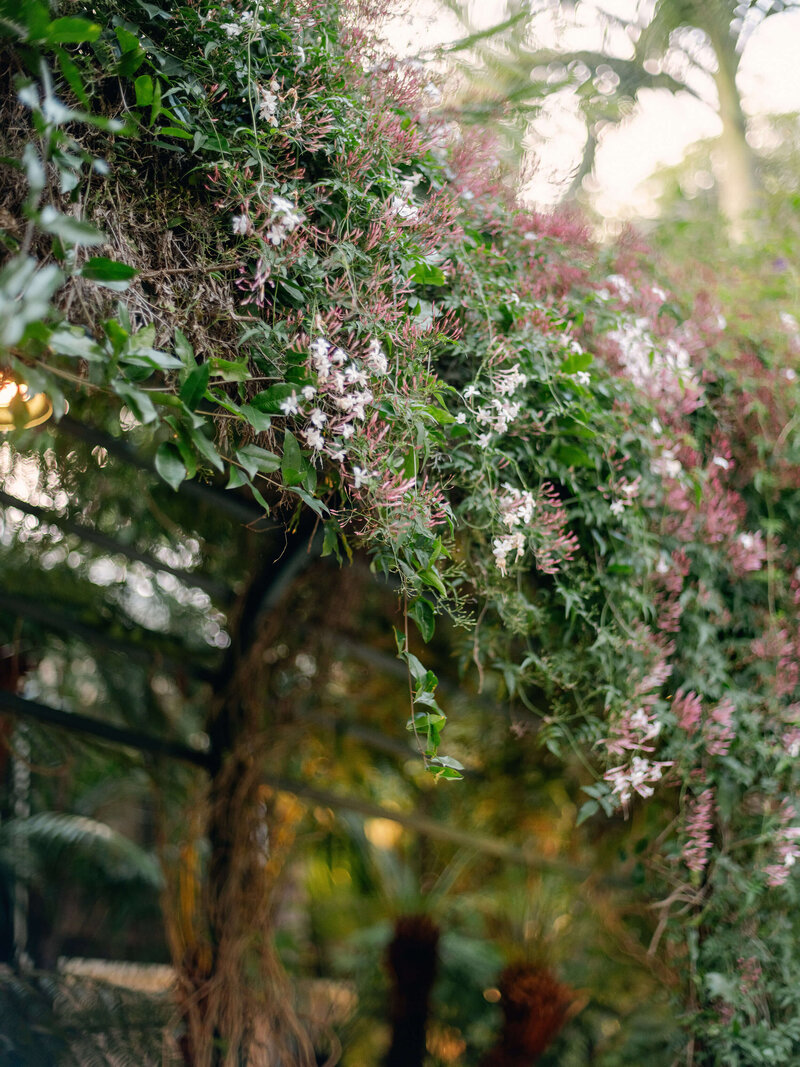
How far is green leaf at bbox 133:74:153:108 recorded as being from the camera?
1.12 metres

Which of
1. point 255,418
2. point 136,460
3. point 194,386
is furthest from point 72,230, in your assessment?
point 136,460

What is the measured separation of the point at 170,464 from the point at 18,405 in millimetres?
218

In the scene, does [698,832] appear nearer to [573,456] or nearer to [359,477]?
[573,456]

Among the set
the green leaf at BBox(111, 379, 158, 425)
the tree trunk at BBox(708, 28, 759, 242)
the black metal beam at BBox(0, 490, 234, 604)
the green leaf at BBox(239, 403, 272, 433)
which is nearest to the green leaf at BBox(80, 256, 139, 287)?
the green leaf at BBox(111, 379, 158, 425)

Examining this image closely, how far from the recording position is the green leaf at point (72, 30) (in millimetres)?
930

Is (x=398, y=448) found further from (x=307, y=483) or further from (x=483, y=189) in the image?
(x=483, y=189)

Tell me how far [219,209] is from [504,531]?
720mm

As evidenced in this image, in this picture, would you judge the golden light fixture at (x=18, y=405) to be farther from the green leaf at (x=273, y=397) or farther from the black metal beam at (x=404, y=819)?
the black metal beam at (x=404, y=819)

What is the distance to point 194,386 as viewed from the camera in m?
1.02

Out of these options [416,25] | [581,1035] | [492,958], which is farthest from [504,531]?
[492,958]

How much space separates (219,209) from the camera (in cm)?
125

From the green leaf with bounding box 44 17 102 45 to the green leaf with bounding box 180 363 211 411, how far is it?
15.3 inches

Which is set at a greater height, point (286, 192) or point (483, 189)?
point (483, 189)

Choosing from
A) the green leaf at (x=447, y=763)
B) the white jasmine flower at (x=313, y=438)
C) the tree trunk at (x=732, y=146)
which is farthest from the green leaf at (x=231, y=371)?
the tree trunk at (x=732, y=146)
